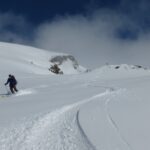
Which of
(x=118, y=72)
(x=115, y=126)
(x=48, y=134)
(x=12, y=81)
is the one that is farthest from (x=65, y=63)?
(x=48, y=134)

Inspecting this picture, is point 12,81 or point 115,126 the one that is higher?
point 12,81

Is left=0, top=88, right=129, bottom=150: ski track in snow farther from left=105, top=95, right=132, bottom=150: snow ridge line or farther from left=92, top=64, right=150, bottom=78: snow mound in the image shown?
left=92, top=64, right=150, bottom=78: snow mound

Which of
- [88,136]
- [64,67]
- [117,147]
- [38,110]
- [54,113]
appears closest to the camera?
[117,147]

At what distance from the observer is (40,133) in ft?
41.7

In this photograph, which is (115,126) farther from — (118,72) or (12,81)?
(118,72)

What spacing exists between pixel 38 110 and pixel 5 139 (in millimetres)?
4922

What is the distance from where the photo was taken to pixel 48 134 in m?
12.6

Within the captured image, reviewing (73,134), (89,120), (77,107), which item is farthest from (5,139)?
(77,107)

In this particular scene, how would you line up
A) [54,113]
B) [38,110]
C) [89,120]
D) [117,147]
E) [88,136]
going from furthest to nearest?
[38,110], [54,113], [89,120], [88,136], [117,147]

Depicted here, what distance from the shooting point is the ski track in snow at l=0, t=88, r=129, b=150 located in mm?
11431

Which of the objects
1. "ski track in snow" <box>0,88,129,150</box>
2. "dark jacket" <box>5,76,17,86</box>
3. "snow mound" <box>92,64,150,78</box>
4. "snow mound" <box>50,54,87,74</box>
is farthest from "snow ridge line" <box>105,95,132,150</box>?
"snow mound" <box>50,54,87,74</box>

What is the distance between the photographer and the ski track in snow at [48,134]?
450 inches

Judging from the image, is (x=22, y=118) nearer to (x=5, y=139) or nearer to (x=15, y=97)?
(x=5, y=139)

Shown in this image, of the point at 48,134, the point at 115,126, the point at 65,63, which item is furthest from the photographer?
the point at 65,63
